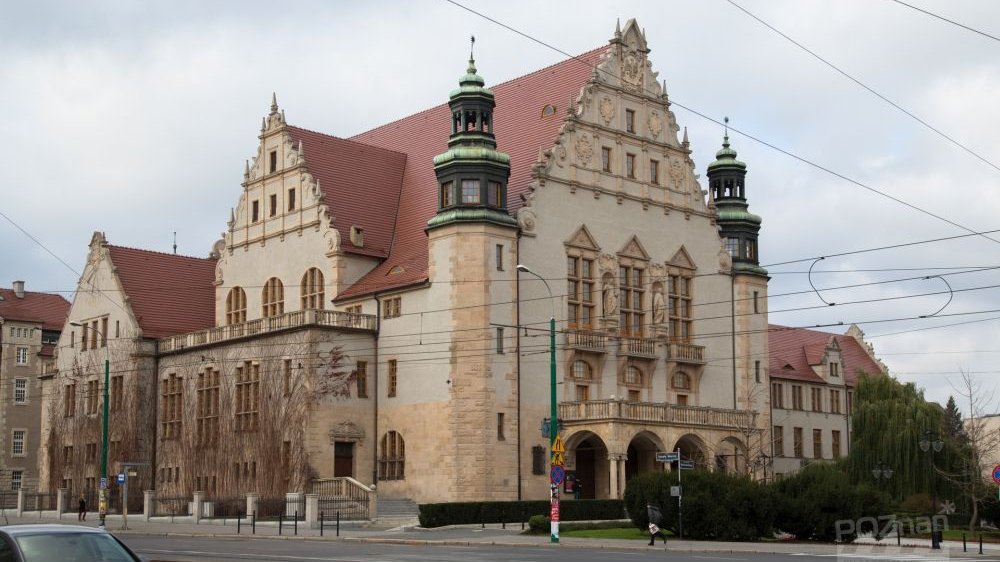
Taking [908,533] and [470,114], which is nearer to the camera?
[908,533]

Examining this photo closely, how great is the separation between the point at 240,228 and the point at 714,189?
25.4 meters

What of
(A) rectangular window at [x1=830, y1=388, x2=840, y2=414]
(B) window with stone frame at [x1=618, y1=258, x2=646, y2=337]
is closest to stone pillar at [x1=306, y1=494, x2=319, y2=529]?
(B) window with stone frame at [x1=618, y1=258, x2=646, y2=337]

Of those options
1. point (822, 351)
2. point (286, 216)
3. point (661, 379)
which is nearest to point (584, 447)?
point (661, 379)

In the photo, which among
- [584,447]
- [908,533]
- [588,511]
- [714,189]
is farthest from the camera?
[714,189]

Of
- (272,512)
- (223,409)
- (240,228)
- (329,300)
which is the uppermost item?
(240,228)

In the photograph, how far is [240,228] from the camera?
233ft

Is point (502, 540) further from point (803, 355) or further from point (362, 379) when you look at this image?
point (803, 355)

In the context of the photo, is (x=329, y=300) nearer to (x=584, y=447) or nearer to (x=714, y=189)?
(x=584, y=447)

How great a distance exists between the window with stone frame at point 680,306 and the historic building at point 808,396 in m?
18.4

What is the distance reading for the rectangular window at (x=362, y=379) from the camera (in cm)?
6106

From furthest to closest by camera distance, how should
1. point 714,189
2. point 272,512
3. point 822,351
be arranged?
1. point 822,351
2. point 714,189
3. point 272,512

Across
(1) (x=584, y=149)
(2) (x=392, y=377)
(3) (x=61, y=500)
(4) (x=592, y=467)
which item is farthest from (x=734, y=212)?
(3) (x=61, y=500)

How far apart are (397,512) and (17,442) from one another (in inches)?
1961

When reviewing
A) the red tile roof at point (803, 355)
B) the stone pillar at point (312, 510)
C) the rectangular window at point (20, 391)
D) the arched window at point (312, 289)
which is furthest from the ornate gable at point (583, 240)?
the rectangular window at point (20, 391)
